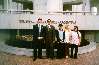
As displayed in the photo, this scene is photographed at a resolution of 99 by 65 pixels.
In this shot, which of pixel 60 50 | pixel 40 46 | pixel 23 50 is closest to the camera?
pixel 40 46

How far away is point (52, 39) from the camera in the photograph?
15.7 metres

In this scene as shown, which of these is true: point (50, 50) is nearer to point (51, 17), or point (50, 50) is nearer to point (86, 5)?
point (51, 17)

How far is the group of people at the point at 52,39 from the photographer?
15.6 metres

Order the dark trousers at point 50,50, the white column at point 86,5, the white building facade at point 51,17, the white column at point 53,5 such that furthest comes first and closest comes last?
1. the white column at point 86,5
2. the white column at point 53,5
3. the white building facade at point 51,17
4. the dark trousers at point 50,50

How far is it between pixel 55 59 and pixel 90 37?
Result: 9.15 meters

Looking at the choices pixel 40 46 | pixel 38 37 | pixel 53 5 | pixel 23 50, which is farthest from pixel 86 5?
pixel 38 37

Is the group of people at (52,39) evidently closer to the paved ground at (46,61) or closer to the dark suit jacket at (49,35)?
the dark suit jacket at (49,35)

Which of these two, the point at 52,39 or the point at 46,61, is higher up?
the point at 52,39

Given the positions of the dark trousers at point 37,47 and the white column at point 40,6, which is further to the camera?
the white column at point 40,6

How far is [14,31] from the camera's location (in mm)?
23766

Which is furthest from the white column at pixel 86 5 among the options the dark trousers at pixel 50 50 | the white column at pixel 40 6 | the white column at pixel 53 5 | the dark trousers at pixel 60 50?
the dark trousers at pixel 50 50

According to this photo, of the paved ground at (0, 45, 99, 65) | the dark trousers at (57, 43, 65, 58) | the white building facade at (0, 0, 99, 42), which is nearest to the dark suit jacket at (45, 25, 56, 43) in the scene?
the dark trousers at (57, 43, 65, 58)

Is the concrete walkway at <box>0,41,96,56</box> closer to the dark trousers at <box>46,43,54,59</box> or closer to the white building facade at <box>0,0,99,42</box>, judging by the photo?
the dark trousers at <box>46,43,54,59</box>

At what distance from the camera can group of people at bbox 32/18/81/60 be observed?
1557cm
